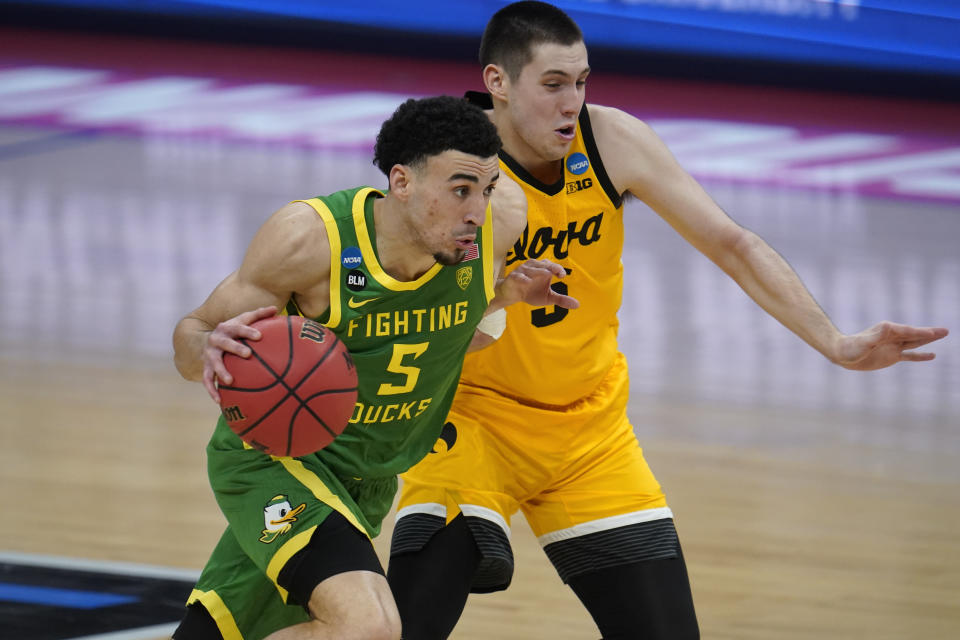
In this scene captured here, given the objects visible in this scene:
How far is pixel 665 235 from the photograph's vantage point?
1182cm

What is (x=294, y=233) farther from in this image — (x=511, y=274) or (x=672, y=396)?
(x=672, y=396)

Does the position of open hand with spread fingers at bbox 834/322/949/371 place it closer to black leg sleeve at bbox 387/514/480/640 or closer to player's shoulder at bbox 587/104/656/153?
player's shoulder at bbox 587/104/656/153

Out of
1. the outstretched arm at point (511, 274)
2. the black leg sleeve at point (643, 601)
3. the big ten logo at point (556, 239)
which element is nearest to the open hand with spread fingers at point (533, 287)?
the outstretched arm at point (511, 274)

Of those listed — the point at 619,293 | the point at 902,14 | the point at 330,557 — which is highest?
the point at 902,14

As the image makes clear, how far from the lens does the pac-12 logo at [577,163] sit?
4.26m

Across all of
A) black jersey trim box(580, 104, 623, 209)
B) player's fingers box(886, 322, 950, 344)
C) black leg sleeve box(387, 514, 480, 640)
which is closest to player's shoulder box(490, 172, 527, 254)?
black jersey trim box(580, 104, 623, 209)

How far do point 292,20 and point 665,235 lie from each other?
7.21 metres

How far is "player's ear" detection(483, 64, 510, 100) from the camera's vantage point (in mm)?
4262

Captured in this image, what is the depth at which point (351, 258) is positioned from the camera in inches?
144

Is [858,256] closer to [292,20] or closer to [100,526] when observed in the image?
[100,526]

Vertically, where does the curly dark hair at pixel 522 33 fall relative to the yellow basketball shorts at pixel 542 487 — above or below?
above

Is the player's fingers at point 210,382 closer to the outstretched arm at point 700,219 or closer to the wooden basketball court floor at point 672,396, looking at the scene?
the outstretched arm at point 700,219

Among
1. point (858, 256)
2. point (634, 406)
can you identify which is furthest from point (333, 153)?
point (634, 406)

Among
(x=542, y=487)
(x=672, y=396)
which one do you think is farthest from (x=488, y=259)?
(x=672, y=396)
